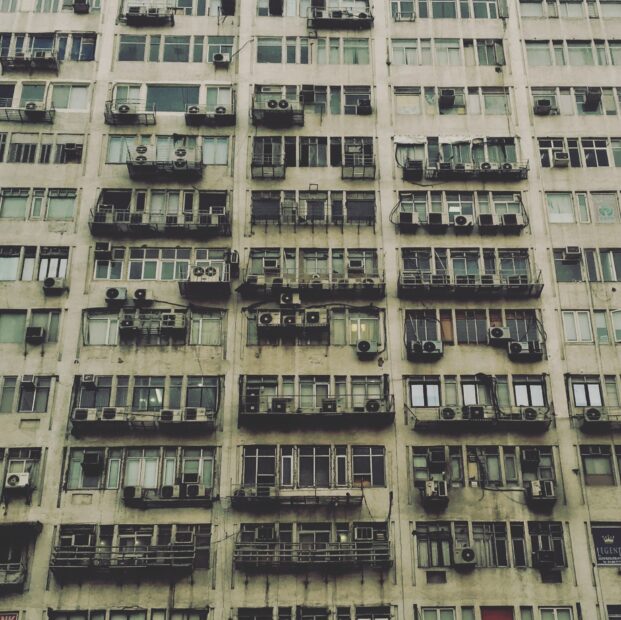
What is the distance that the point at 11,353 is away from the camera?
32.6 m

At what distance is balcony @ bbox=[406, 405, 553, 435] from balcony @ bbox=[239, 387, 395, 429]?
1293 millimetres

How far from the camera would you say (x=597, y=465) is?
31453 millimetres

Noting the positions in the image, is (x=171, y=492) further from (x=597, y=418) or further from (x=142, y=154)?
(x=597, y=418)

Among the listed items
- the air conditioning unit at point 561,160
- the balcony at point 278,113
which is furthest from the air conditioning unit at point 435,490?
the balcony at point 278,113

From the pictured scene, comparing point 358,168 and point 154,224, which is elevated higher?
point 358,168

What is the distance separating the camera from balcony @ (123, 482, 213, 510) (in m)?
30.2

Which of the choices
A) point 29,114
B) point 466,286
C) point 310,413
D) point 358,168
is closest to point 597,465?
point 466,286

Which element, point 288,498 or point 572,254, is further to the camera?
point 572,254

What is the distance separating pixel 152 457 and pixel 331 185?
13.5 metres

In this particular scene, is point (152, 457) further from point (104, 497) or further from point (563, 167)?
point (563, 167)

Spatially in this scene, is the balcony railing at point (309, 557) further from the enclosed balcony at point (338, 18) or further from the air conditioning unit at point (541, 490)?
the enclosed balcony at point (338, 18)

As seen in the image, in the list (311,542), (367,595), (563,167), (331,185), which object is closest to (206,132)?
(331,185)

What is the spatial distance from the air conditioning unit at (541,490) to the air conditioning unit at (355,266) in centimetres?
1053

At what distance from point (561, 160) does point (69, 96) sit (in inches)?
848
